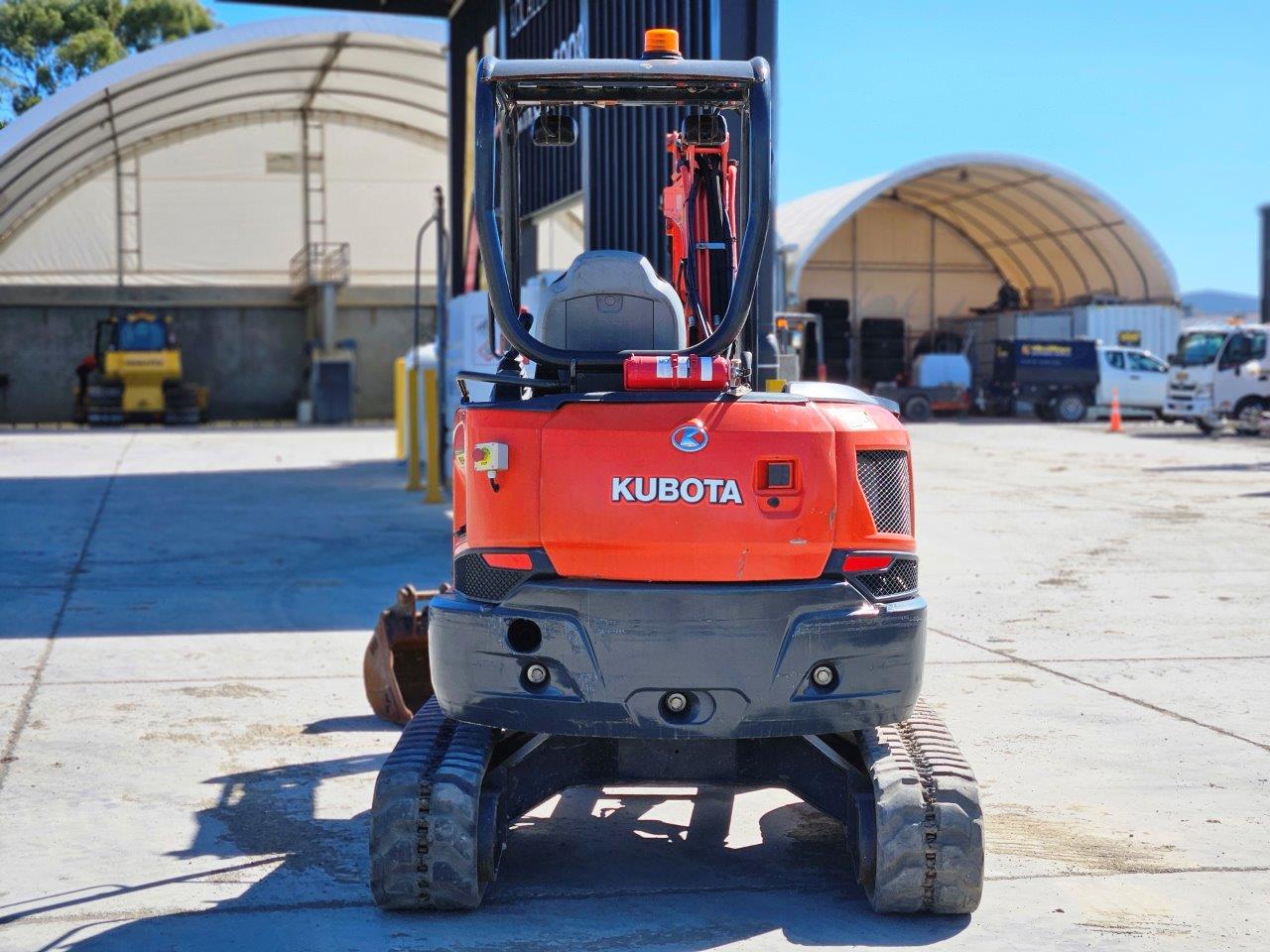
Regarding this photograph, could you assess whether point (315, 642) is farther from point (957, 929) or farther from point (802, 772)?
point (957, 929)

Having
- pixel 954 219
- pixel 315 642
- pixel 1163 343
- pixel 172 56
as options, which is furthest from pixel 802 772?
pixel 954 219

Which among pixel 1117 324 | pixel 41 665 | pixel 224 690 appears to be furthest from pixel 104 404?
pixel 224 690

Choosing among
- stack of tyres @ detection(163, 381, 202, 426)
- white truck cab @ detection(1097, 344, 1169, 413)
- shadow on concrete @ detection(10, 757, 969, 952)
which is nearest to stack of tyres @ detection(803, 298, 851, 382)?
white truck cab @ detection(1097, 344, 1169, 413)

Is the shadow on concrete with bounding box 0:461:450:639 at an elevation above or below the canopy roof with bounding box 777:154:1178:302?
below

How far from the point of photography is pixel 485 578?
4.63 metres

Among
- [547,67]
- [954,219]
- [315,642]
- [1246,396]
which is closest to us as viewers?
[547,67]

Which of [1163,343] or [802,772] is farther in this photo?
[1163,343]

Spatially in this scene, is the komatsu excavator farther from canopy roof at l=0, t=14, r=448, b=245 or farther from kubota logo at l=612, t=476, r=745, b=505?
canopy roof at l=0, t=14, r=448, b=245

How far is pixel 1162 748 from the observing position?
6.62 m

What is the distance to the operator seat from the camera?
15.8ft

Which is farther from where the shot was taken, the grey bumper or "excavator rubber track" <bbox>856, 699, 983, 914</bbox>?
"excavator rubber track" <bbox>856, 699, 983, 914</bbox>

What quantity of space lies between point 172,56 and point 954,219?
87.8 ft

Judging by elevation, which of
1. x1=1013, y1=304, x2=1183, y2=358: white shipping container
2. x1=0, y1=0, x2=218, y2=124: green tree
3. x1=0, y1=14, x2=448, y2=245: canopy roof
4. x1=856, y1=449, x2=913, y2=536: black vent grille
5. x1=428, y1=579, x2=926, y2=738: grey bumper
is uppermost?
x1=0, y1=14, x2=448, y2=245: canopy roof

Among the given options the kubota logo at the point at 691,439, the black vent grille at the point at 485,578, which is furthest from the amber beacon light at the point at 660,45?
the black vent grille at the point at 485,578
